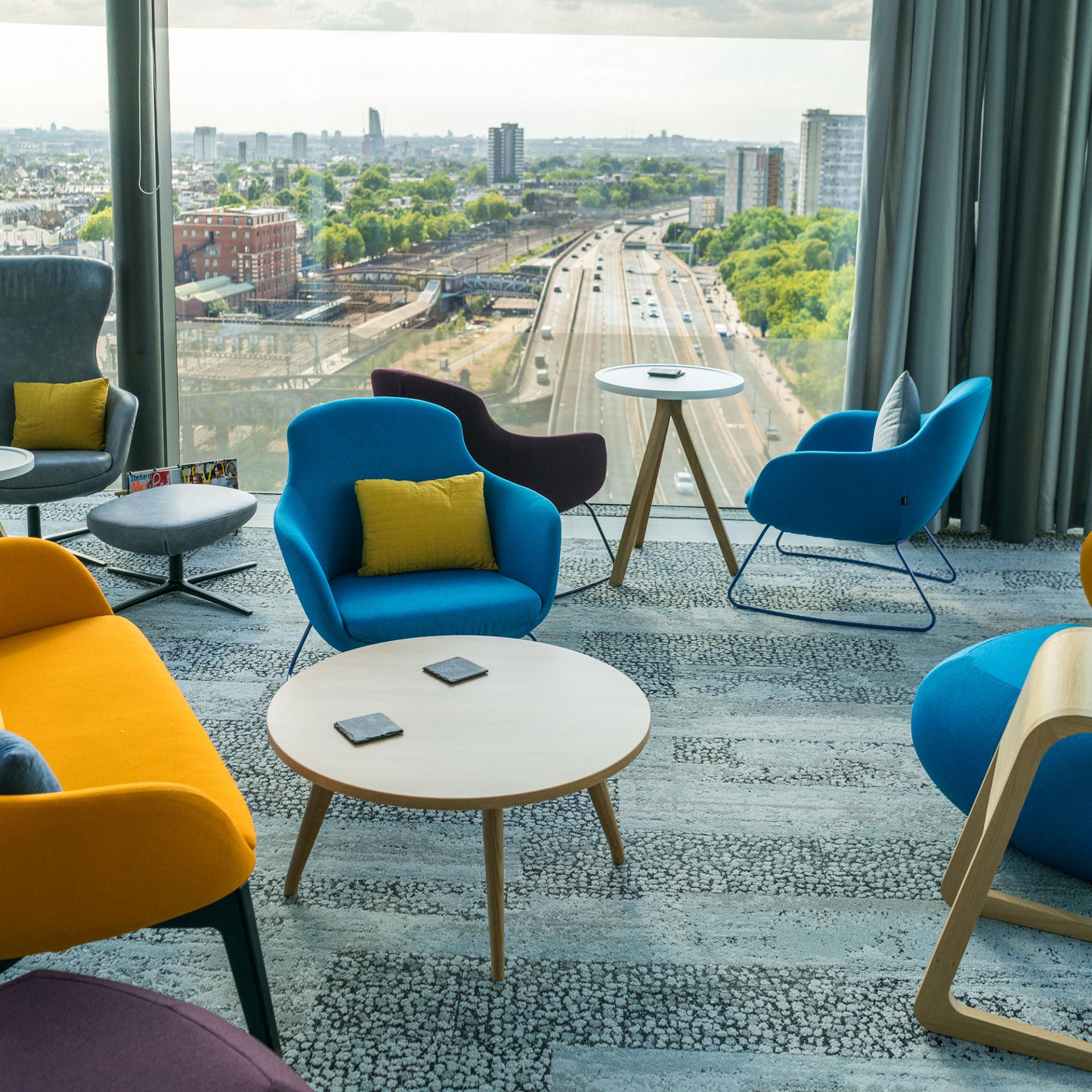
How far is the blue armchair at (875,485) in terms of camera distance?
3.65 meters

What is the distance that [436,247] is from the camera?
198 inches

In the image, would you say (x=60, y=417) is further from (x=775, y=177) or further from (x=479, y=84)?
(x=775, y=177)

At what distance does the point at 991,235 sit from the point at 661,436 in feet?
5.34

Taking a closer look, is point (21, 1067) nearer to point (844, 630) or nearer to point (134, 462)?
point (844, 630)

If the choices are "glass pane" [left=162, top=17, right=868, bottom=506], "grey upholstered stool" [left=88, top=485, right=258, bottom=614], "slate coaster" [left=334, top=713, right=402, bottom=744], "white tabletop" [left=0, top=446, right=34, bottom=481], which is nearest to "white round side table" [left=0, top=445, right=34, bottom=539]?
"white tabletop" [left=0, top=446, right=34, bottom=481]

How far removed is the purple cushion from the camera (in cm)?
122

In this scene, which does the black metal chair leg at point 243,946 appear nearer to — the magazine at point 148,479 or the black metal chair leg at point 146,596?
the black metal chair leg at point 146,596

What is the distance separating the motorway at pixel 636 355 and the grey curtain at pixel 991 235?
0.63 m

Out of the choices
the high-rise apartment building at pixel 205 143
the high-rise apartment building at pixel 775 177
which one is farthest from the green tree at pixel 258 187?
the high-rise apartment building at pixel 775 177

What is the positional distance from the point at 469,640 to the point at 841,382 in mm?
3096

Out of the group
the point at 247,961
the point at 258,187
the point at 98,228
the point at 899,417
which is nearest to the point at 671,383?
the point at 899,417

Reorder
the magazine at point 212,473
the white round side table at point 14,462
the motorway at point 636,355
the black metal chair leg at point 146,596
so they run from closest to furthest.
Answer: the white round side table at point 14,462, the black metal chair leg at point 146,596, the magazine at point 212,473, the motorway at point 636,355

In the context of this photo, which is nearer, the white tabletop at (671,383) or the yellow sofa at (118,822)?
the yellow sofa at (118,822)

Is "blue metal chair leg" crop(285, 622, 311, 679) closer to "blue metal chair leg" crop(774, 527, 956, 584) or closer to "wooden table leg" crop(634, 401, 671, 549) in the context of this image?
"wooden table leg" crop(634, 401, 671, 549)
